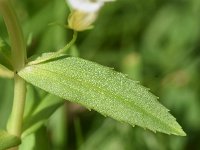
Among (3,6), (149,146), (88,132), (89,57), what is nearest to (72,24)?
(3,6)

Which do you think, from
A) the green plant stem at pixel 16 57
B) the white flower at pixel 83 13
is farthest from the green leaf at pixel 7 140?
the white flower at pixel 83 13

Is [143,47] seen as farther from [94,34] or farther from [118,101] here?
[118,101]

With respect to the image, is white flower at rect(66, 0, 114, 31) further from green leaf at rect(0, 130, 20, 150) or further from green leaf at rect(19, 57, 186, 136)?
green leaf at rect(0, 130, 20, 150)

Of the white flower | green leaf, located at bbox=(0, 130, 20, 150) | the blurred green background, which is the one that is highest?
the white flower

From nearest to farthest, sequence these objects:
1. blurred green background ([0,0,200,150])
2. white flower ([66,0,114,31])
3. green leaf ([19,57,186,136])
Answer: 1. white flower ([66,0,114,31])
2. green leaf ([19,57,186,136])
3. blurred green background ([0,0,200,150])

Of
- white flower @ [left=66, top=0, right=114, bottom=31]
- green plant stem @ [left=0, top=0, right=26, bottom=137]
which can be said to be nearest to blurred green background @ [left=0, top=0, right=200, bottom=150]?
green plant stem @ [left=0, top=0, right=26, bottom=137]

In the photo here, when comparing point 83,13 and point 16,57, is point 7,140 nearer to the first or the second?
point 16,57
